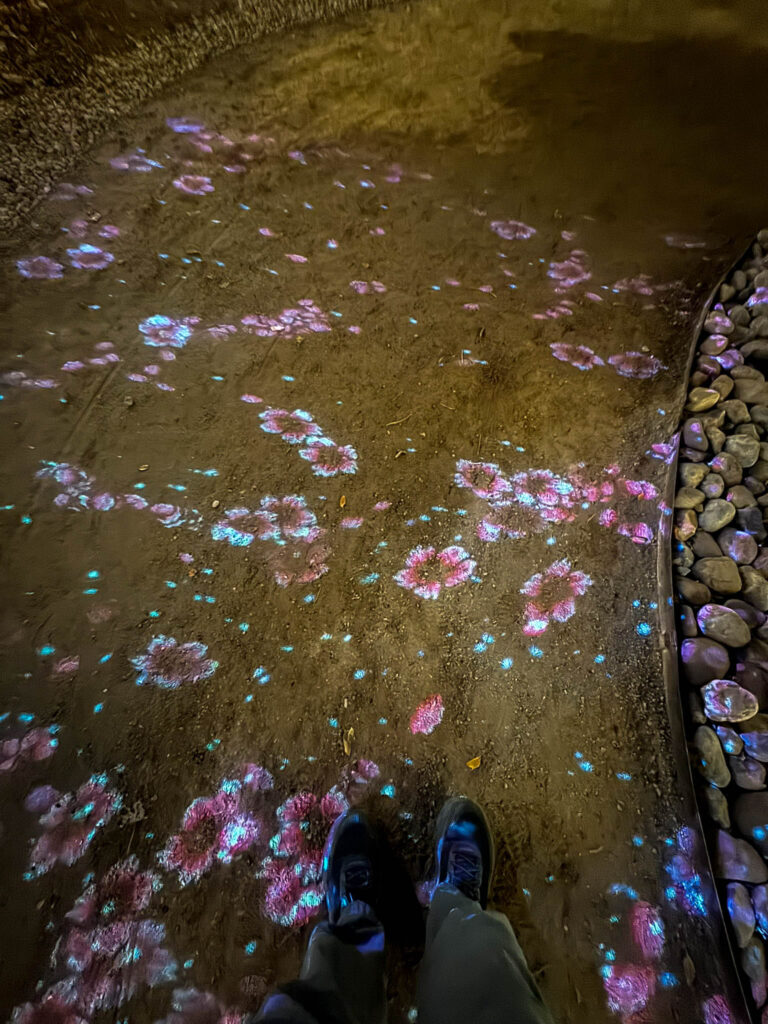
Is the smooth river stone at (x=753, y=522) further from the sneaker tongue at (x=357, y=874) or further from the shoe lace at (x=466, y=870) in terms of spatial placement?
the sneaker tongue at (x=357, y=874)

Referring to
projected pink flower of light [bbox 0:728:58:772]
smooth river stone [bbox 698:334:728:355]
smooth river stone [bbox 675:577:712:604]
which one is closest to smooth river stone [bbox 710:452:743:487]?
smooth river stone [bbox 675:577:712:604]

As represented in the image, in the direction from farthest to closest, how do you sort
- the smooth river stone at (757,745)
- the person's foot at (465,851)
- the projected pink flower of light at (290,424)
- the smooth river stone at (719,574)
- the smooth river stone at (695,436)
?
the projected pink flower of light at (290,424), the smooth river stone at (695,436), the smooth river stone at (719,574), the smooth river stone at (757,745), the person's foot at (465,851)

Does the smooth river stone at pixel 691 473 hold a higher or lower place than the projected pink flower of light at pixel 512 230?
lower

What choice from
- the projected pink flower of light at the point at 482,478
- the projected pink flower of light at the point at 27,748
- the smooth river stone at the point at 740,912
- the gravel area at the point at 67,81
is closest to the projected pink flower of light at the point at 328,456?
the projected pink flower of light at the point at 482,478

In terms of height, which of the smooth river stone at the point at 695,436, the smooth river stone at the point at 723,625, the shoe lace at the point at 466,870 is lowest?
the shoe lace at the point at 466,870

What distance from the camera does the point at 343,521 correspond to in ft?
6.20

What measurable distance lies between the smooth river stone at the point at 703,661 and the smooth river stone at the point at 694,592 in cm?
13

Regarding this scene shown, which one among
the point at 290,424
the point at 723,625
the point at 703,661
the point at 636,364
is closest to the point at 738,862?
the point at 703,661

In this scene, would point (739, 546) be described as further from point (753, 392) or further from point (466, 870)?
point (466, 870)

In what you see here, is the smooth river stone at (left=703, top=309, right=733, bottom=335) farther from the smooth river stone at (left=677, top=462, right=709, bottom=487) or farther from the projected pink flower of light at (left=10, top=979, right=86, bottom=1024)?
the projected pink flower of light at (left=10, top=979, right=86, bottom=1024)

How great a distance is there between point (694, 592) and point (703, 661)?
239 mm

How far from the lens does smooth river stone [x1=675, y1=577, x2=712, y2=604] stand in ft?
5.40

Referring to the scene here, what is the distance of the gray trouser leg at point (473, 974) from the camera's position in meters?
0.88

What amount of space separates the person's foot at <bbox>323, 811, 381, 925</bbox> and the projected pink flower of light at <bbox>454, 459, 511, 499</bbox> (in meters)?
1.25
